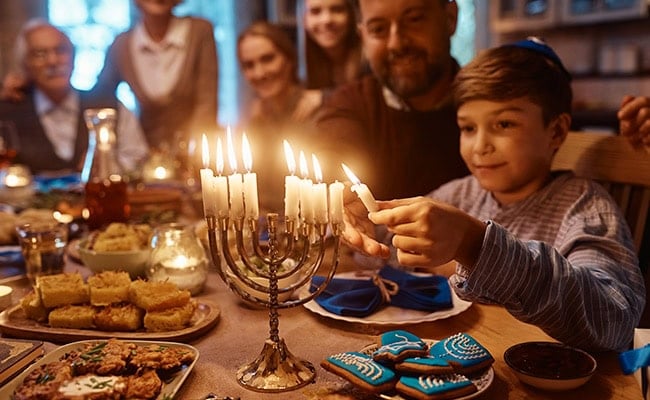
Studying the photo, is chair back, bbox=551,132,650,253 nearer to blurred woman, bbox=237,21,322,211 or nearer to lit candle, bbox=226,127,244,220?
lit candle, bbox=226,127,244,220

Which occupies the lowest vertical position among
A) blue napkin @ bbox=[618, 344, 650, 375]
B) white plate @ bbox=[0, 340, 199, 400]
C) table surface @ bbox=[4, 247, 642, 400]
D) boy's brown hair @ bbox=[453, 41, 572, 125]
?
table surface @ bbox=[4, 247, 642, 400]

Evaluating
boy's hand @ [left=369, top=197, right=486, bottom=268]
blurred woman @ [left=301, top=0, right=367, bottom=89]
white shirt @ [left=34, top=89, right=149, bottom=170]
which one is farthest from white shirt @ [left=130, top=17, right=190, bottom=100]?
boy's hand @ [left=369, top=197, right=486, bottom=268]

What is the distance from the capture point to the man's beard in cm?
220

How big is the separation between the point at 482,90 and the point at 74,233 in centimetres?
126

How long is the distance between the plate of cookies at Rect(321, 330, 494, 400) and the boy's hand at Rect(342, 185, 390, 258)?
14 centimetres

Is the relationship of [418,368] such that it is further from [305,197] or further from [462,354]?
[305,197]

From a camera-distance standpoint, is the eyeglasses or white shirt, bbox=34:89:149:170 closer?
the eyeglasses

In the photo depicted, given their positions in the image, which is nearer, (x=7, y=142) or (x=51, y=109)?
(x=7, y=142)

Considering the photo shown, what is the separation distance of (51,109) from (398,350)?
3.95 metres

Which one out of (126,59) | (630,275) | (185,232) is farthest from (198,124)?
(630,275)

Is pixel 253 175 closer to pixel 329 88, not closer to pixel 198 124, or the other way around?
pixel 329 88

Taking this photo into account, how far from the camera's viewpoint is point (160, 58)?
16.7 ft

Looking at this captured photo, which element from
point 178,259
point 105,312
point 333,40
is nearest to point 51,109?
point 333,40

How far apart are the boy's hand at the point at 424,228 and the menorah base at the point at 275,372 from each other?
0.24m
